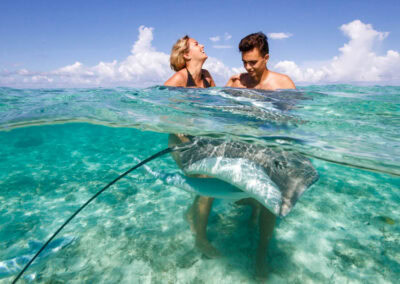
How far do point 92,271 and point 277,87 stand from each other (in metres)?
6.44

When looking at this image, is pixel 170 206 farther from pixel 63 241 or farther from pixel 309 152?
pixel 309 152

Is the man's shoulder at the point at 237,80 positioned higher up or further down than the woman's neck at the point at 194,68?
further down

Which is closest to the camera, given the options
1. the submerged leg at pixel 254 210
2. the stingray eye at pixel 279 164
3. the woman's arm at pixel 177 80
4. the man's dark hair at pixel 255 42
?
the stingray eye at pixel 279 164

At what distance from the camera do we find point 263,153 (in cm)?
389

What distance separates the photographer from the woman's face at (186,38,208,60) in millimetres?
6590

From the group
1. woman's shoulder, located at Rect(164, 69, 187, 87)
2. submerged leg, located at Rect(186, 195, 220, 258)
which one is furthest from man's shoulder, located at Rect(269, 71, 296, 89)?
submerged leg, located at Rect(186, 195, 220, 258)

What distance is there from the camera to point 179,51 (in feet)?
21.9

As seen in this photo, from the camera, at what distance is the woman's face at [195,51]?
659 cm

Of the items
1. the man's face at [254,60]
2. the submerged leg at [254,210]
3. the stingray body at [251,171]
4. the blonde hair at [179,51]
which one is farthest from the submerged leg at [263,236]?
the blonde hair at [179,51]

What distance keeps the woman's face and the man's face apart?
141cm

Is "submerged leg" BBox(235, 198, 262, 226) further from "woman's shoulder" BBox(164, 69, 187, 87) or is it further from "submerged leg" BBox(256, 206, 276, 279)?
"woman's shoulder" BBox(164, 69, 187, 87)

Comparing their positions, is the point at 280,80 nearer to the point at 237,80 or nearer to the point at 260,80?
the point at 260,80

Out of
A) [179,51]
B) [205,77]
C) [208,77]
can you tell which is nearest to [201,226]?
[179,51]

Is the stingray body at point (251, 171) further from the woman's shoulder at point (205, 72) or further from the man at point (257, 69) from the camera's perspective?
the woman's shoulder at point (205, 72)
